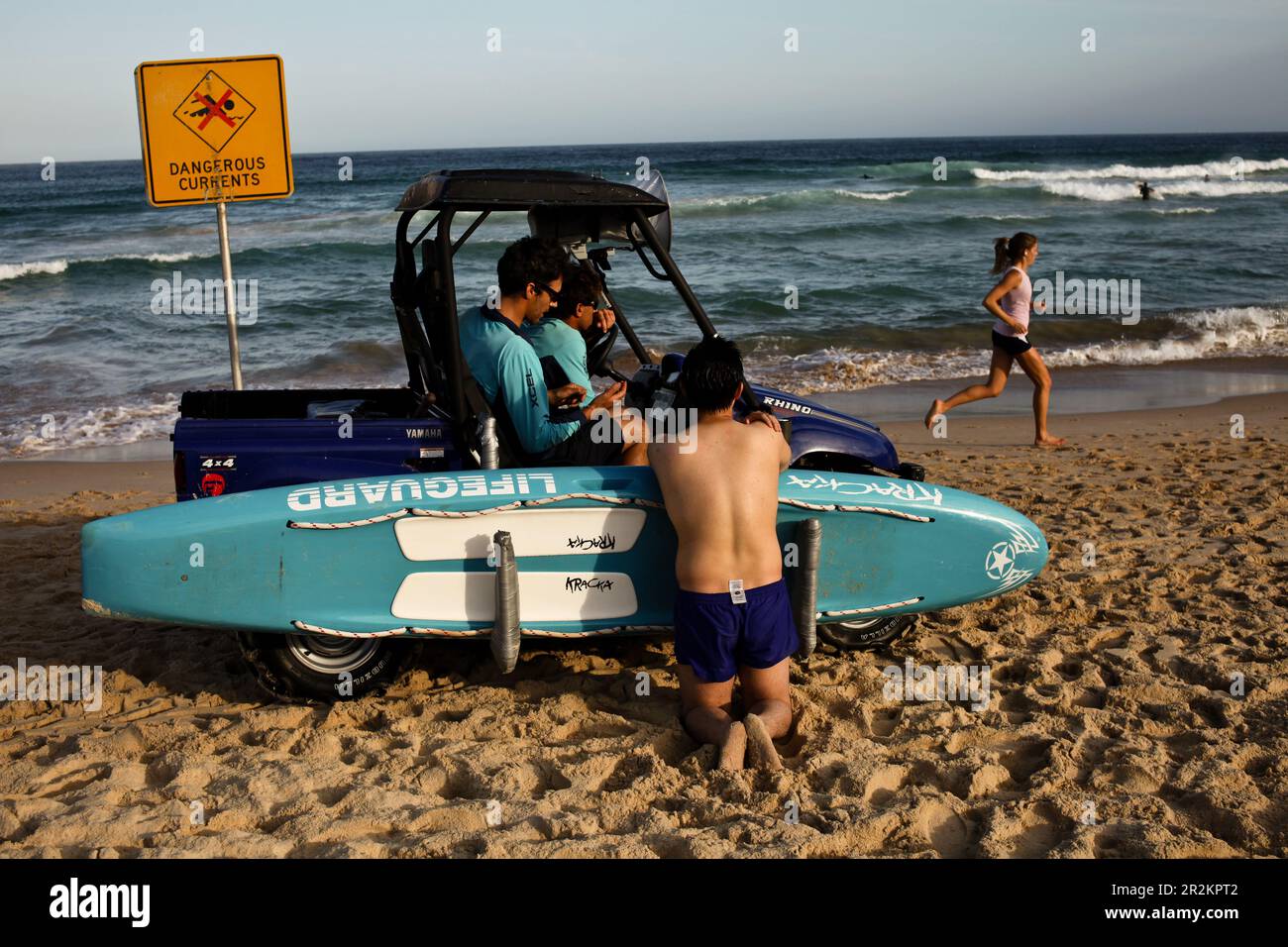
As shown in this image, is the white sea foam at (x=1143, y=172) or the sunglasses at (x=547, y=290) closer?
the sunglasses at (x=547, y=290)

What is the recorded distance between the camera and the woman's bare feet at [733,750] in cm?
371

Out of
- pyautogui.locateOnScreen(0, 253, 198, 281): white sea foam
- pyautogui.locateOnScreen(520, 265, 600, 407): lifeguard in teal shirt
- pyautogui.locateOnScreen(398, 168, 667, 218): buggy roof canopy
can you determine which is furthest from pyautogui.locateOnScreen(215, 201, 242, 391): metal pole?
pyautogui.locateOnScreen(0, 253, 198, 281): white sea foam

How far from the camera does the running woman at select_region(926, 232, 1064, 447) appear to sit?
8.33 m

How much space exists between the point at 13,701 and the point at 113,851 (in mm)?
1442

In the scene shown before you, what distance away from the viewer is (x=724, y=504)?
3918 mm

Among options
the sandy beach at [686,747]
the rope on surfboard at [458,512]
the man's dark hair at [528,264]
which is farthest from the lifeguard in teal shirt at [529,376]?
the sandy beach at [686,747]

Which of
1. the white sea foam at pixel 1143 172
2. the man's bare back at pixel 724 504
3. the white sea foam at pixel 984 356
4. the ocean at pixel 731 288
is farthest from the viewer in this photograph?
the white sea foam at pixel 1143 172

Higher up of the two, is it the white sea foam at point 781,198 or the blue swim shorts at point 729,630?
the white sea foam at point 781,198

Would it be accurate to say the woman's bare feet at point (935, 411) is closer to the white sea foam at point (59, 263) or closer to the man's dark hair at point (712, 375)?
the man's dark hair at point (712, 375)

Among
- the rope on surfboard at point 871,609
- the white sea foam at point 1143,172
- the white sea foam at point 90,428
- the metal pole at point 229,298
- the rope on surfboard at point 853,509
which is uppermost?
the white sea foam at point 1143,172

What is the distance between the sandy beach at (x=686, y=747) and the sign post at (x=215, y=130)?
82.2 inches

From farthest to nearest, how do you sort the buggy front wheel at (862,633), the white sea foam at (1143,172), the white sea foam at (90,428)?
1. the white sea foam at (1143,172)
2. the white sea foam at (90,428)
3. the buggy front wheel at (862,633)

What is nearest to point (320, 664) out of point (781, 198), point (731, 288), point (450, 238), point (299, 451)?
point (299, 451)

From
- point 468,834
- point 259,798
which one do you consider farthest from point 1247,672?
point 259,798
